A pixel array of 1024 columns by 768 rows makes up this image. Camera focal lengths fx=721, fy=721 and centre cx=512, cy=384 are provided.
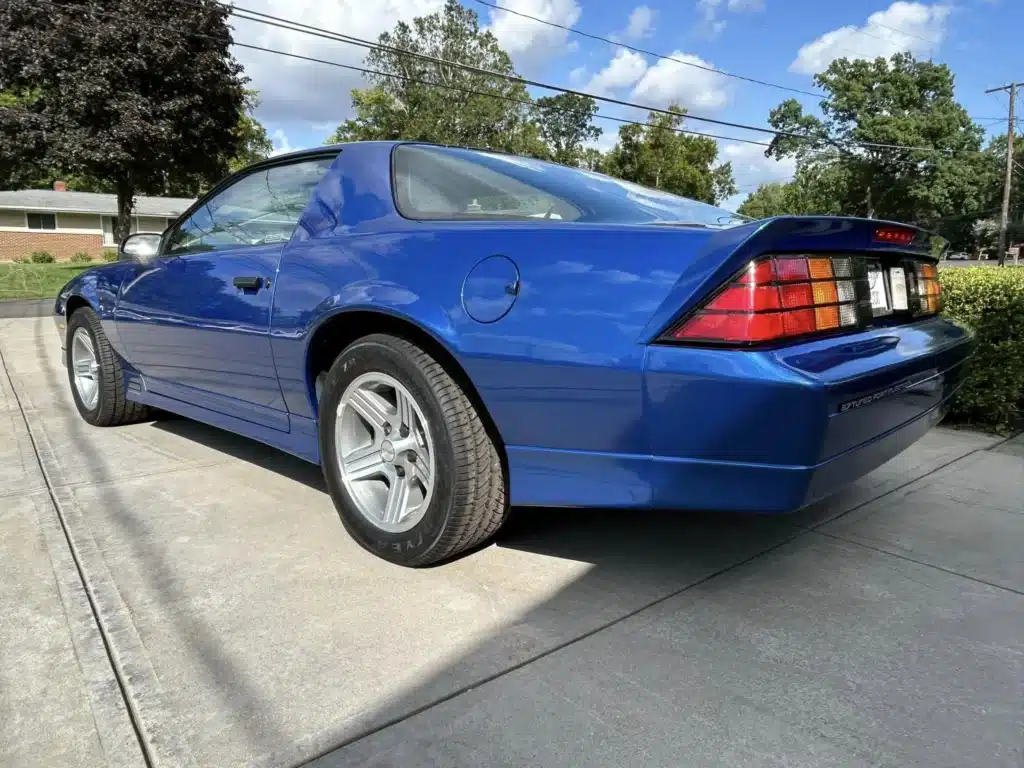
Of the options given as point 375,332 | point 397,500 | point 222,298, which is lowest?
→ point 397,500

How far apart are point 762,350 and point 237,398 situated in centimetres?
226

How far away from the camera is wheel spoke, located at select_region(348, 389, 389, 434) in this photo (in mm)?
2467

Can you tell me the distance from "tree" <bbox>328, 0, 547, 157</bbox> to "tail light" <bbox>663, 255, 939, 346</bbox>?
36.0m

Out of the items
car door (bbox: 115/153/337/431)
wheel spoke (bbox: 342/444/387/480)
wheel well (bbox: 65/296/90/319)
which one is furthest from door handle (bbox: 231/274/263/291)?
wheel well (bbox: 65/296/90/319)

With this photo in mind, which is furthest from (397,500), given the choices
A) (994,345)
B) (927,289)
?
(994,345)

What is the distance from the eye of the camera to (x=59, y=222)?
123 feet

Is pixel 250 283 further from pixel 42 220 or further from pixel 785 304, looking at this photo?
pixel 42 220

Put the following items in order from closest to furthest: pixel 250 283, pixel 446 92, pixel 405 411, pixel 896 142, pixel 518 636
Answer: pixel 518 636, pixel 405 411, pixel 250 283, pixel 446 92, pixel 896 142

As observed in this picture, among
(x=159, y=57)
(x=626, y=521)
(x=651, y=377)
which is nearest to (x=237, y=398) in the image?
(x=626, y=521)

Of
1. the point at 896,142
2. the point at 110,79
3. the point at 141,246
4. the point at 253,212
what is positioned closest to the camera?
the point at 253,212

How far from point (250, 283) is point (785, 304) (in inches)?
79.4

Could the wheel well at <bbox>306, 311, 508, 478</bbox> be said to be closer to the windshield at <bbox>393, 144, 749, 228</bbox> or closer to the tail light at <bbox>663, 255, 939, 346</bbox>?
the windshield at <bbox>393, 144, 749, 228</bbox>

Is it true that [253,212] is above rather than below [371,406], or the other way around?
above

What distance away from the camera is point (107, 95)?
56.4 ft
